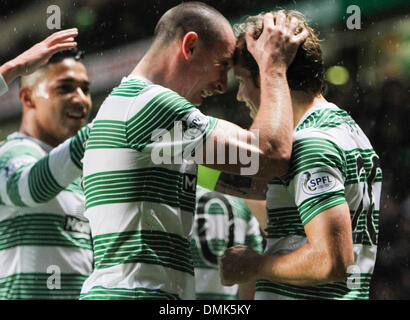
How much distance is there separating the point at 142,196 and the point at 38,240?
103 centimetres

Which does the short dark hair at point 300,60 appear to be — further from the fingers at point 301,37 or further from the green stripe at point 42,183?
the green stripe at point 42,183

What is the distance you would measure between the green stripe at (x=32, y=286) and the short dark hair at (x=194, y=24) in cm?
107

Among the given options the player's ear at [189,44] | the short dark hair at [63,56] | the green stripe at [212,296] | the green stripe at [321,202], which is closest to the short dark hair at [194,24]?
the player's ear at [189,44]

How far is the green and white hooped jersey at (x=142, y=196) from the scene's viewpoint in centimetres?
145

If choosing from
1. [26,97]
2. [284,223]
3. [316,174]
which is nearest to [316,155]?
[316,174]

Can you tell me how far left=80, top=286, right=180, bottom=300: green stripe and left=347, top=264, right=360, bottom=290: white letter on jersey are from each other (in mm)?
386

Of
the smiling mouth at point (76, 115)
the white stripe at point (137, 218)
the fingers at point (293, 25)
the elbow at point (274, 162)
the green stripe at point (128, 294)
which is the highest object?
the smiling mouth at point (76, 115)

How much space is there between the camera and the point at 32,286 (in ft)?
7.78

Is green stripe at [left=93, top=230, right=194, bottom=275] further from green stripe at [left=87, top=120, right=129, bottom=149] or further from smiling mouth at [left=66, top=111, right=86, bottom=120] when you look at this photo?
smiling mouth at [left=66, top=111, right=86, bottom=120]

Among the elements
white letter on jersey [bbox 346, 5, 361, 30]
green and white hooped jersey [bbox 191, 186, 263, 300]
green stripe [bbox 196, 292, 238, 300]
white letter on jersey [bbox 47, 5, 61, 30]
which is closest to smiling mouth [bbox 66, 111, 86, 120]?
white letter on jersey [bbox 47, 5, 61, 30]

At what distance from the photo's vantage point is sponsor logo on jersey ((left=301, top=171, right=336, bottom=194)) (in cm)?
146

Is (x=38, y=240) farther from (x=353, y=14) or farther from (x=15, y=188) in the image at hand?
(x=353, y=14)

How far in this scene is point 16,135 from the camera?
102 inches

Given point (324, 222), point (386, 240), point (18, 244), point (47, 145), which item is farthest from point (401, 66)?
point (324, 222)
